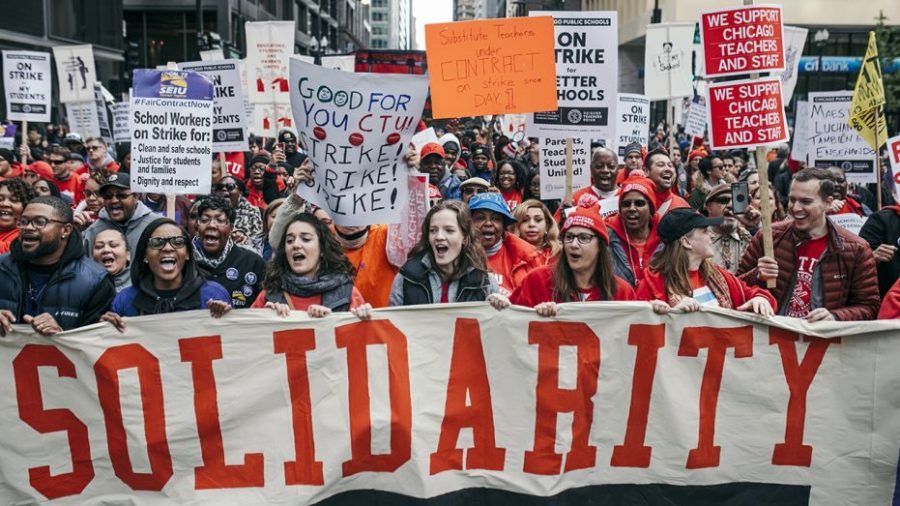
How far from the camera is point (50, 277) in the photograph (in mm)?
4594

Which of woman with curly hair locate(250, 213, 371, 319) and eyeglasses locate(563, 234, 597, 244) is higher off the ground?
eyeglasses locate(563, 234, 597, 244)

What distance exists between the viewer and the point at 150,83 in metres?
6.81

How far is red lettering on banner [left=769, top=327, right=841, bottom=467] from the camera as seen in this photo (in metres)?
4.44

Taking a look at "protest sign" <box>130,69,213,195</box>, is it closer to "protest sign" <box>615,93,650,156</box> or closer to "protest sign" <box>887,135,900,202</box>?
"protest sign" <box>887,135,900,202</box>

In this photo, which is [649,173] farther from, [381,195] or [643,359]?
[643,359]

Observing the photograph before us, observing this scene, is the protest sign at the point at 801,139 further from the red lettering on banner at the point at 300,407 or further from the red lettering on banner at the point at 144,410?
the red lettering on banner at the point at 144,410

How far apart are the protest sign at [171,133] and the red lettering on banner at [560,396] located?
3041 mm

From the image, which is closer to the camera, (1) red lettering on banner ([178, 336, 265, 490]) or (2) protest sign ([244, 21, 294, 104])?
(1) red lettering on banner ([178, 336, 265, 490])

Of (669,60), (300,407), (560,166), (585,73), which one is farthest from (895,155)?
(669,60)

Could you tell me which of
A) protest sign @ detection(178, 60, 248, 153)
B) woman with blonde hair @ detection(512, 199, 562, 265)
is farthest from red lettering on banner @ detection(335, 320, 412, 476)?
protest sign @ detection(178, 60, 248, 153)

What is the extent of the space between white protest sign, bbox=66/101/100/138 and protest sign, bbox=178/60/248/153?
6.80 meters

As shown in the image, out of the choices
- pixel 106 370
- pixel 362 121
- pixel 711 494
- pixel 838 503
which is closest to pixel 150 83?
pixel 362 121

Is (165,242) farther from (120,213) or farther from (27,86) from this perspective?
(27,86)

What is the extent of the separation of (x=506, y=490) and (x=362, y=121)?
7.02ft
